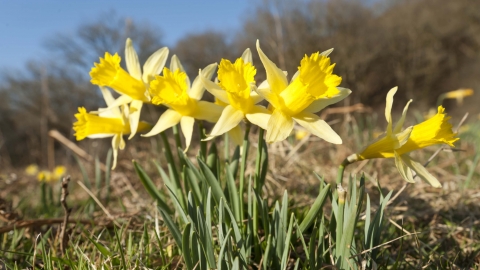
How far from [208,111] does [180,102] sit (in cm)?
10

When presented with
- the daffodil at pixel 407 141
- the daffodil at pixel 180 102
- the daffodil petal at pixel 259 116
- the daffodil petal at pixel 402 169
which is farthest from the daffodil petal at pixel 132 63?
the daffodil petal at pixel 402 169

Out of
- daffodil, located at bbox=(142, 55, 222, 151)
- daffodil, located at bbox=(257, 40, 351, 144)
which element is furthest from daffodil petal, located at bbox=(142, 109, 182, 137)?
daffodil, located at bbox=(257, 40, 351, 144)

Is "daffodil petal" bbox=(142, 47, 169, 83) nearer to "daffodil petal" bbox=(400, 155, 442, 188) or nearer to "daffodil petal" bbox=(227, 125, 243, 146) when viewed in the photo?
"daffodil petal" bbox=(227, 125, 243, 146)

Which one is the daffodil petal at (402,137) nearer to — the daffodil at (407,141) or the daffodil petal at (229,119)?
the daffodil at (407,141)

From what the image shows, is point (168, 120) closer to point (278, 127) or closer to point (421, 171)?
point (278, 127)

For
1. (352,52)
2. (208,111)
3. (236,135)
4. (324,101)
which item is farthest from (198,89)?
(352,52)

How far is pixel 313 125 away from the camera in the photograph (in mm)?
1047

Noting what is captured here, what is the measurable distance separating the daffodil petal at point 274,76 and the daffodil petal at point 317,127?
0.10m

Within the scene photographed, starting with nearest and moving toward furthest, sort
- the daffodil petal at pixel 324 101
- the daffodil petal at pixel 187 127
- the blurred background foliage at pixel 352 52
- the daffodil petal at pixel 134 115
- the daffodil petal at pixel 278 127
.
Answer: the daffodil petal at pixel 278 127
the daffodil petal at pixel 324 101
the daffodil petal at pixel 187 127
the daffodil petal at pixel 134 115
the blurred background foliage at pixel 352 52

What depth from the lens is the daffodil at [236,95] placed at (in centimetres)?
103

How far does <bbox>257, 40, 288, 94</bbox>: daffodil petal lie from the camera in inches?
40.5

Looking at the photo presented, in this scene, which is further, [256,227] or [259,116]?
[256,227]

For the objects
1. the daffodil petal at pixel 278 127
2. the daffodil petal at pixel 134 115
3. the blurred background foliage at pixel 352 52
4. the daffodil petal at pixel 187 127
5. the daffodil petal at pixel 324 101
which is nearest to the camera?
the daffodil petal at pixel 278 127

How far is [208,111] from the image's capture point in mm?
1192
